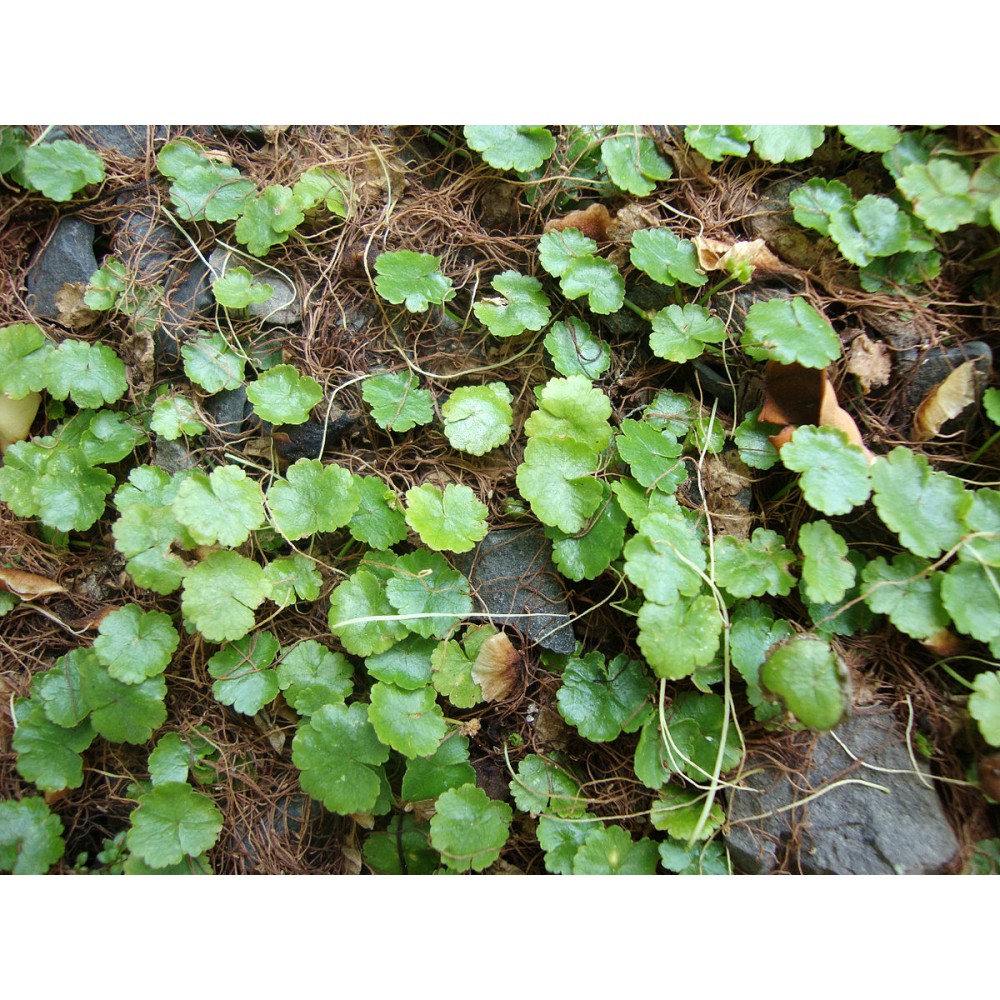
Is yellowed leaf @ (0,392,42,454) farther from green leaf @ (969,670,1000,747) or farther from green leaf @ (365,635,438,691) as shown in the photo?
green leaf @ (969,670,1000,747)

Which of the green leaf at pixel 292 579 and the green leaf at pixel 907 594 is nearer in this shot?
the green leaf at pixel 907 594

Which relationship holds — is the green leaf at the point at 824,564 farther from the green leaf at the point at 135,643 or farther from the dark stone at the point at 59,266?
the dark stone at the point at 59,266

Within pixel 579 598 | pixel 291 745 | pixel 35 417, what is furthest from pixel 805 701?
pixel 35 417

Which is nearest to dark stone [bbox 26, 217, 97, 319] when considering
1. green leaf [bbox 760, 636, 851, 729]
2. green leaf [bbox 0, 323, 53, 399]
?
green leaf [bbox 0, 323, 53, 399]

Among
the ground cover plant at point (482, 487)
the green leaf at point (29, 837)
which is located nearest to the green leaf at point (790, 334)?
the ground cover plant at point (482, 487)

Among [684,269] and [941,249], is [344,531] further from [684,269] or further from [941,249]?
[941,249]
